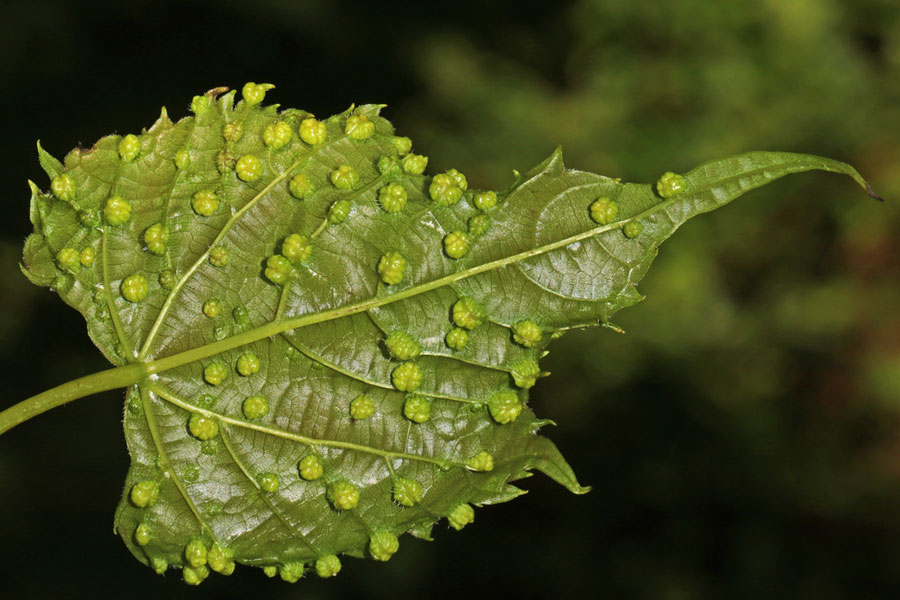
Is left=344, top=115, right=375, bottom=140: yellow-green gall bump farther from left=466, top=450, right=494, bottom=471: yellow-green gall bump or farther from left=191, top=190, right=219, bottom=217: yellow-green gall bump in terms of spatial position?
left=466, top=450, right=494, bottom=471: yellow-green gall bump

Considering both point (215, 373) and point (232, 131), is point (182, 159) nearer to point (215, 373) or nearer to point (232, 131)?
point (232, 131)

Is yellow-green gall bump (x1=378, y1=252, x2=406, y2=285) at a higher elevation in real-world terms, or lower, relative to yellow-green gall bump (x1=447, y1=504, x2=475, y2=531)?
higher

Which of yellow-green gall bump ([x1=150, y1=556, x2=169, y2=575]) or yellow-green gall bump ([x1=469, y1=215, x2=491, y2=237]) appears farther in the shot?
yellow-green gall bump ([x1=150, y1=556, x2=169, y2=575])

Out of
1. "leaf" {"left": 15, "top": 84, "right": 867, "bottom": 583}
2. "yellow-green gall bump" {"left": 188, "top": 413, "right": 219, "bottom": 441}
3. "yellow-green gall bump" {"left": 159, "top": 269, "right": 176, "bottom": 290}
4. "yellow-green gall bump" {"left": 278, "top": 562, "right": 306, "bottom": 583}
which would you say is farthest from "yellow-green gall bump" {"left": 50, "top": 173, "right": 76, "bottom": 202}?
"yellow-green gall bump" {"left": 278, "top": 562, "right": 306, "bottom": 583}

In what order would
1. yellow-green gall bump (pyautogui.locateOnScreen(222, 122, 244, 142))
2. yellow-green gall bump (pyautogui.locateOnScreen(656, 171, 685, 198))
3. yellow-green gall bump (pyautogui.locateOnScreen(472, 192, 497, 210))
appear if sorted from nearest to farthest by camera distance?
yellow-green gall bump (pyautogui.locateOnScreen(656, 171, 685, 198)) → yellow-green gall bump (pyautogui.locateOnScreen(472, 192, 497, 210)) → yellow-green gall bump (pyautogui.locateOnScreen(222, 122, 244, 142))

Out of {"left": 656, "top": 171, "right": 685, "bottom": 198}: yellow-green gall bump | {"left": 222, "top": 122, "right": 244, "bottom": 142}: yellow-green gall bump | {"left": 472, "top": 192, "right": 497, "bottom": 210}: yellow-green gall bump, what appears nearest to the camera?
{"left": 656, "top": 171, "right": 685, "bottom": 198}: yellow-green gall bump

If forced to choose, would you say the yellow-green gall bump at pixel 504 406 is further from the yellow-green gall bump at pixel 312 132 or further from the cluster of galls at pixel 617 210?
the yellow-green gall bump at pixel 312 132

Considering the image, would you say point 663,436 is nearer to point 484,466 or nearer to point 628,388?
point 628,388

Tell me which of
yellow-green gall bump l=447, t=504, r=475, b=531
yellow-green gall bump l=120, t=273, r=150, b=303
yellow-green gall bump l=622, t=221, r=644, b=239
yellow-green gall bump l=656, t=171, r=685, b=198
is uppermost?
yellow-green gall bump l=656, t=171, r=685, b=198

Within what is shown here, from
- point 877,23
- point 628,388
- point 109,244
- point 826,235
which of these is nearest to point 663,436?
point 628,388
